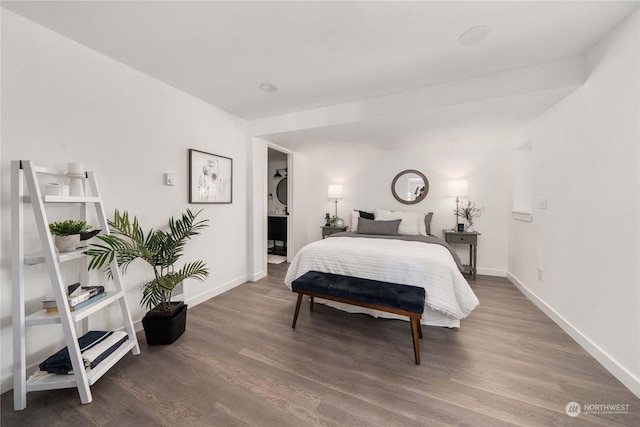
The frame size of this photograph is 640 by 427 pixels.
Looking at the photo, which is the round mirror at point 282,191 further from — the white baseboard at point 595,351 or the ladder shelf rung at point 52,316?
the white baseboard at point 595,351

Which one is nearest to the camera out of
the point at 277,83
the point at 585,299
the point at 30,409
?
the point at 30,409

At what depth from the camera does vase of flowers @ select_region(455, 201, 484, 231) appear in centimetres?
378

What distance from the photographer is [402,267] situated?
7.00ft

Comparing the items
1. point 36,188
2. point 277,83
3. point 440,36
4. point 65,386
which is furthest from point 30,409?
point 440,36

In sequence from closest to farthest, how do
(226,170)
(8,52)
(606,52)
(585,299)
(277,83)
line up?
(8,52) → (606,52) → (585,299) → (277,83) → (226,170)

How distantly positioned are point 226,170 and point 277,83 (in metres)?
1.32

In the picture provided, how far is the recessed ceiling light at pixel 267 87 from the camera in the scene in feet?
7.76

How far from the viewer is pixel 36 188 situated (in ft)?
4.42

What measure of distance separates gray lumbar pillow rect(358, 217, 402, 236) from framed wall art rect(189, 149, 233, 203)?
2.08 metres

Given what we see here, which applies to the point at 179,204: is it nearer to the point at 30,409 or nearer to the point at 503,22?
the point at 30,409

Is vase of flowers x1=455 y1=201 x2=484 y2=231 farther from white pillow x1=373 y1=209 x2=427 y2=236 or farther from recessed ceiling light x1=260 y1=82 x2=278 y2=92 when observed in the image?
recessed ceiling light x1=260 y1=82 x2=278 y2=92

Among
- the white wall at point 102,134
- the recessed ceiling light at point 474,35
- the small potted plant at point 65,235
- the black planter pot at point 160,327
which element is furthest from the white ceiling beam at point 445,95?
the black planter pot at point 160,327

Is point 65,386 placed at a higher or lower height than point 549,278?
lower

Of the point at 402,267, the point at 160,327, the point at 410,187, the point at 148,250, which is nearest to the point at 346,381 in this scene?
the point at 402,267
